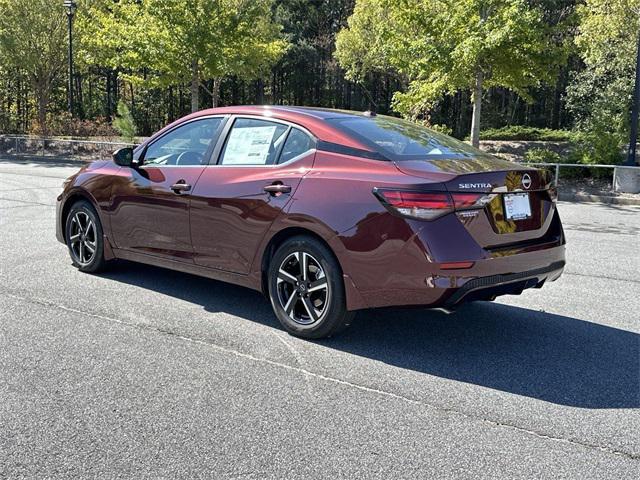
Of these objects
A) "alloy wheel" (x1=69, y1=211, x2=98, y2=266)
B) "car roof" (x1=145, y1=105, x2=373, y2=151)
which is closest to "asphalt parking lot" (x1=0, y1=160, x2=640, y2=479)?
"alloy wheel" (x1=69, y1=211, x2=98, y2=266)

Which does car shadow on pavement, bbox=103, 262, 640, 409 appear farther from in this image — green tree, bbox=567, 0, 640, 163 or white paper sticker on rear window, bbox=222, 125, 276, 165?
green tree, bbox=567, 0, 640, 163

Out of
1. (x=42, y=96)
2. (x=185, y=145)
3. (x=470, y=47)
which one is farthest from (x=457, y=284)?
(x=42, y=96)

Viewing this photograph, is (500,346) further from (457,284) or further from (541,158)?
(541,158)

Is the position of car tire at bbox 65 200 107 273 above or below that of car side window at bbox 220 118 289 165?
below

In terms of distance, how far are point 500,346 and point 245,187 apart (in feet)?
7.18

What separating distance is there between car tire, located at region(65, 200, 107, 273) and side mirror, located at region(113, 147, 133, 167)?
0.72m

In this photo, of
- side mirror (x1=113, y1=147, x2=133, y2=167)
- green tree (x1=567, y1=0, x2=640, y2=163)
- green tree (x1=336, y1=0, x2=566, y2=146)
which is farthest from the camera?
green tree (x1=567, y1=0, x2=640, y2=163)

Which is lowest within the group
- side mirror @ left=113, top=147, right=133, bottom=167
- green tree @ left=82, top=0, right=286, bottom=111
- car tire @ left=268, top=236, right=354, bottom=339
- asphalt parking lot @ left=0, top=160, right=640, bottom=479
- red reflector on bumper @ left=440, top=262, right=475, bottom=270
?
asphalt parking lot @ left=0, top=160, right=640, bottom=479

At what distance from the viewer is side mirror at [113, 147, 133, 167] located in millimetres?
6184

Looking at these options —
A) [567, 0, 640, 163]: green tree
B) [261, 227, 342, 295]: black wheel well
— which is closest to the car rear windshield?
[261, 227, 342, 295]: black wheel well

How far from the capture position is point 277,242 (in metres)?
5.11

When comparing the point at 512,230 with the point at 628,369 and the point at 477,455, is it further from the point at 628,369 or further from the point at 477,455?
the point at 477,455

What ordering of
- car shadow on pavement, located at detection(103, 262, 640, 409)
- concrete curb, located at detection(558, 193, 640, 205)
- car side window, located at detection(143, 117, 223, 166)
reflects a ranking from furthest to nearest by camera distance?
1. concrete curb, located at detection(558, 193, 640, 205)
2. car side window, located at detection(143, 117, 223, 166)
3. car shadow on pavement, located at detection(103, 262, 640, 409)

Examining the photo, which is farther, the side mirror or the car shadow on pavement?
the side mirror
